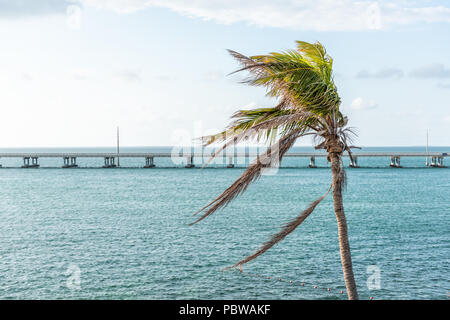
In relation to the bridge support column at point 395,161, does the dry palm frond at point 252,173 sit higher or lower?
higher

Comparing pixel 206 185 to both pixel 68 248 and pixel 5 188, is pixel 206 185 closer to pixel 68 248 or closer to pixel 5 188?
pixel 5 188

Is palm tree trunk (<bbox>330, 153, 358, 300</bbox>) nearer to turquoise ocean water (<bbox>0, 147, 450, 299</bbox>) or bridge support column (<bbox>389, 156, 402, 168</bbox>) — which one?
turquoise ocean water (<bbox>0, 147, 450, 299</bbox>)

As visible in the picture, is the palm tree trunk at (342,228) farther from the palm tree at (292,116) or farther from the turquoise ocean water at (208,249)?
the turquoise ocean water at (208,249)

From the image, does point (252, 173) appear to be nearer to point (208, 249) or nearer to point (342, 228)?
point (342, 228)

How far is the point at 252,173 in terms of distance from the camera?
25.2 ft

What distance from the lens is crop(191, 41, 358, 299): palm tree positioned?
8008mm

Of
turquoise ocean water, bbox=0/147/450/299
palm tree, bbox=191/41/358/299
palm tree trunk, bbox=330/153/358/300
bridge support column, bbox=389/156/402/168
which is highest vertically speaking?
palm tree, bbox=191/41/358/299

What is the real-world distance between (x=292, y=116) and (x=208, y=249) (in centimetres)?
2886

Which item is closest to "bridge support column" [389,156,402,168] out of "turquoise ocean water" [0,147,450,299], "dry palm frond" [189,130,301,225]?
"turquoise ocean water" [0,147,450,299]

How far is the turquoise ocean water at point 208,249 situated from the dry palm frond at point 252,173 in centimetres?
1374

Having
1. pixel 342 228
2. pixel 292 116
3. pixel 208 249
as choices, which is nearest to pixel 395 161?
pixel 208 249

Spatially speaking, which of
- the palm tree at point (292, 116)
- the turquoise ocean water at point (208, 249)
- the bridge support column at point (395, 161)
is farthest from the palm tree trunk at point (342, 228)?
the bridge support column at point (395, 161)

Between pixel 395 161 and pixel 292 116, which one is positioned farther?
pixel 395 161

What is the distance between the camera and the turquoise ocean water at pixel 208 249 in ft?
83.6
